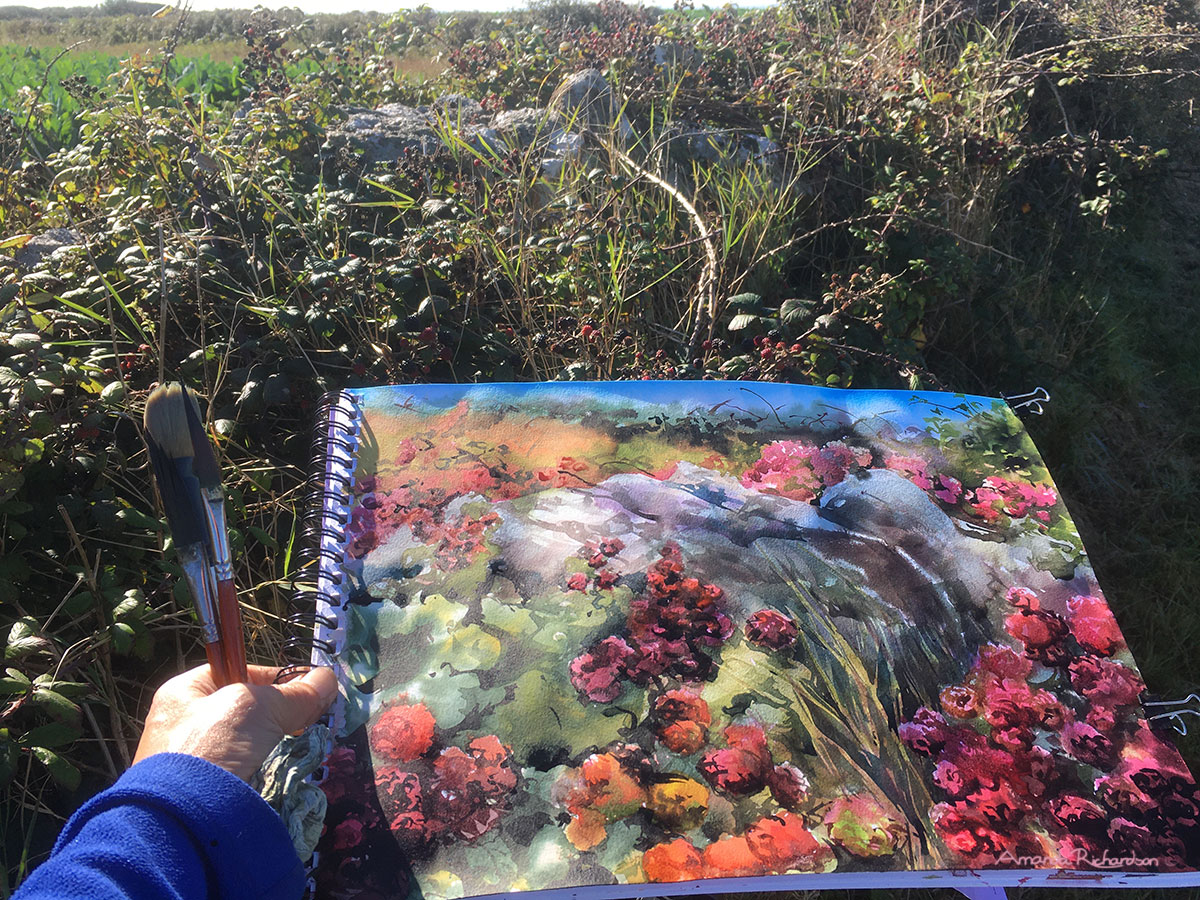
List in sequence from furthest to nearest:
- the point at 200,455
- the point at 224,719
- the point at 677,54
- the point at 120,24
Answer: the point at 120,24 → the point at 677,54 → the point at 200,455 → the point at 224,719

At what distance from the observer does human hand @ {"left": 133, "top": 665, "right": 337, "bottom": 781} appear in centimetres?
105

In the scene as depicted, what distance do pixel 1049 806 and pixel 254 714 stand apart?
1267mm

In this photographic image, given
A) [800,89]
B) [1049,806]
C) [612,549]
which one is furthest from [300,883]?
[800,89]

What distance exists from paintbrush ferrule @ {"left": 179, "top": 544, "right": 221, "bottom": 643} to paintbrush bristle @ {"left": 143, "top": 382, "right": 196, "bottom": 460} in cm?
14

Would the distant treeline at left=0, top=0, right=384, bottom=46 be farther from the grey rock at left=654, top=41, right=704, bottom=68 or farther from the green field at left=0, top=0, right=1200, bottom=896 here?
the green field at left=0, top=0, right=1200, bottom=896

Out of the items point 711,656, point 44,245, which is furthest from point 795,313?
point 44,245

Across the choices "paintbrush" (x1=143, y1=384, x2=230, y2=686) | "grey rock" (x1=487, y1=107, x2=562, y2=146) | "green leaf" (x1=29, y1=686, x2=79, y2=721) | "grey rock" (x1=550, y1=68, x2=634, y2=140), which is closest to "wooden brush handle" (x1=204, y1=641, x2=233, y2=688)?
"paintbrush" (x1=143, y1=384, x2=230, y2=686)

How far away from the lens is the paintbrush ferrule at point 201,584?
44.8 inches

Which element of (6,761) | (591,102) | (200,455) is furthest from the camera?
(591,102)

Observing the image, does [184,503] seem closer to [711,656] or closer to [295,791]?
[295,791]

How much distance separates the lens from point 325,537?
1541mm

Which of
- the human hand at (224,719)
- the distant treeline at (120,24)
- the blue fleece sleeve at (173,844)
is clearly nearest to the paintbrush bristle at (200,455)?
the human hand at (224,719)

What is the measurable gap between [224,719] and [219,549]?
24 centimetres

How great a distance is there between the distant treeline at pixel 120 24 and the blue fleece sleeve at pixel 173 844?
8.09 meters
